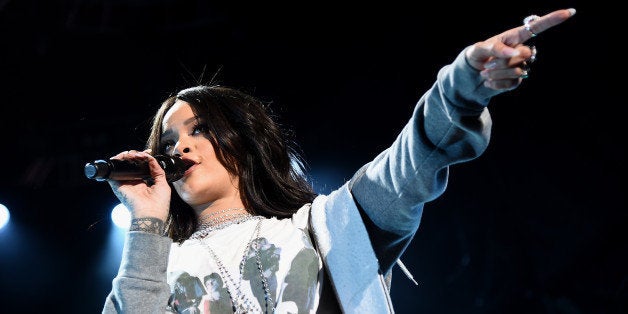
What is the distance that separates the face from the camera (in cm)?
181

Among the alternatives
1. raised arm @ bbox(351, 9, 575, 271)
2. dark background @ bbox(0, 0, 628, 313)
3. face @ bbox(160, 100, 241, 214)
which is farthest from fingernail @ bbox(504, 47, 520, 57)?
dark background @ bbox(0, 0, 628, 313)

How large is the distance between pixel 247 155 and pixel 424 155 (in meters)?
0.83

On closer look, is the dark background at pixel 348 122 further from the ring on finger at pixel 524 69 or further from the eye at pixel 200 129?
the ring on finger at pixel 524 69

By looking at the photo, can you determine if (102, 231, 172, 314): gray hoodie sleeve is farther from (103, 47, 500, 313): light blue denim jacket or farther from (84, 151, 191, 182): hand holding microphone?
(84, 151, 191, 182): hand holding microphone

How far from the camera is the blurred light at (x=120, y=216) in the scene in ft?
12.3

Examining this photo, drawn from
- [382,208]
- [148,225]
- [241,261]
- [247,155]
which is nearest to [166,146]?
[247,155]

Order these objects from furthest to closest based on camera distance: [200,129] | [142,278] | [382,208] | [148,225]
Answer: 1. [200,129]
2. [148,225]
3. [142,278]
4. [382,208]

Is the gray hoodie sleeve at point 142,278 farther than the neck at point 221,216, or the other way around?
the neck at point 221,216

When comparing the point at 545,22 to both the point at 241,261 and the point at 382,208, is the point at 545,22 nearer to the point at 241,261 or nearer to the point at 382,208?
the point at 382,208

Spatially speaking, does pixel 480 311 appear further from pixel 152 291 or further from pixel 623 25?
pixel 152 291

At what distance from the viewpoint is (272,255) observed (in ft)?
5.17

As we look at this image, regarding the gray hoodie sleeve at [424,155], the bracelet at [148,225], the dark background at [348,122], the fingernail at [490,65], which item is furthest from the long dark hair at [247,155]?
the dark background at [348,122]

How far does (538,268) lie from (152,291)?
8.10 ft

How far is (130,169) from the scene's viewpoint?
1657mm
